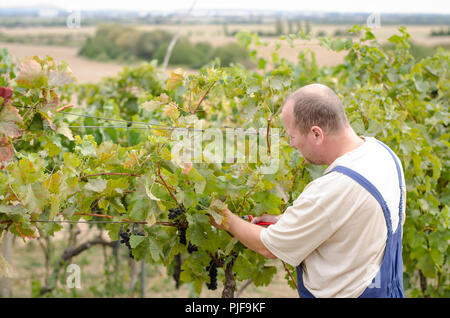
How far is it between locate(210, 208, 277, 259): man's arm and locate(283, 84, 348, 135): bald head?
37 centimetres

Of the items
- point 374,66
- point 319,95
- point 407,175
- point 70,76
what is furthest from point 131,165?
point 374,66

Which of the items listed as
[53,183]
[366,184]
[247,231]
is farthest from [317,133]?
[53,183]

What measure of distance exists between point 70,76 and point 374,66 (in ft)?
7.00

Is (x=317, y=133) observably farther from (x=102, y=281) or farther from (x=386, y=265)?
(x=102, y=281)

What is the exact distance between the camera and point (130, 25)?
62.2ft

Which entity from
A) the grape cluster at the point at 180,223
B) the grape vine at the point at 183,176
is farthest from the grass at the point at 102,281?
the grape cluster at the point at 180,223

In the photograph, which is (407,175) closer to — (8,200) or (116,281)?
(8,200)

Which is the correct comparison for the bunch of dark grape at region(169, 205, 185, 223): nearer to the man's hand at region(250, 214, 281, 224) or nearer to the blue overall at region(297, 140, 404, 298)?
the man's hand at region(250, 214, 281, 224)

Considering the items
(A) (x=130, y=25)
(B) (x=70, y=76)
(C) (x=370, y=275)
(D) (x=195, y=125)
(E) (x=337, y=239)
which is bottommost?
(C) (x=370, y=275)

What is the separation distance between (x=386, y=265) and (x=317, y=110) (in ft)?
1.82

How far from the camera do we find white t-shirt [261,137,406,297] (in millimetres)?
1539

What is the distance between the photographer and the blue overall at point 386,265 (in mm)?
1555

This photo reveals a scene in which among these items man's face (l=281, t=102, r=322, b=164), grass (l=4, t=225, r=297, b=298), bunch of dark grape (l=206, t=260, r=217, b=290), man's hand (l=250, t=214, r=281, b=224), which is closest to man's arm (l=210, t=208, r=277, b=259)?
man's hand (l=250, t=214, r=281, b=224)

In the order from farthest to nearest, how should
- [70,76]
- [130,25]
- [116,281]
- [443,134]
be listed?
[130,25] < [116,281] < [443,134] < [70,76]
